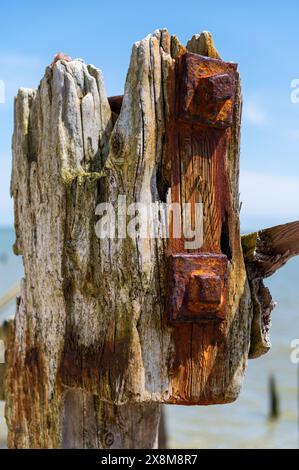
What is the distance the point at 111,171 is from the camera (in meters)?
2.68

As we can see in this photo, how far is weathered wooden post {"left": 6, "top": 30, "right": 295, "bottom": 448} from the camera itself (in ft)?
8.78

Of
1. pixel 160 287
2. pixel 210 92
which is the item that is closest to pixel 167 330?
pixel 160 287

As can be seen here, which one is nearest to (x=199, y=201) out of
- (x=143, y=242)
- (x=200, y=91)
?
(x=143, y=242)

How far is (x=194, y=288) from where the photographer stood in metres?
2.69

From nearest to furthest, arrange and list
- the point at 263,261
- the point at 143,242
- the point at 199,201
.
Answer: the point at 143,242 < the point at 199,201 < the point at 263,261

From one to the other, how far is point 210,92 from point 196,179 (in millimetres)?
356

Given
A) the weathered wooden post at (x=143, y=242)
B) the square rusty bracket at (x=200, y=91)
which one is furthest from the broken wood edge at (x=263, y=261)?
the square rusty bracket at (x=200, y=91)

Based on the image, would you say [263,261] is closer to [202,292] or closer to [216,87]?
[202,292]

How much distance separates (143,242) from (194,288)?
0.28 meters

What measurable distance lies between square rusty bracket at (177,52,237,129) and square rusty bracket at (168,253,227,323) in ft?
1.86

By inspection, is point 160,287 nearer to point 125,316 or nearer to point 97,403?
point 125,316

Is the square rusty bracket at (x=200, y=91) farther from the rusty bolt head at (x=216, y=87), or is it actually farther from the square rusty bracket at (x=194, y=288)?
the square rusty bracket at (x=194, y=288)

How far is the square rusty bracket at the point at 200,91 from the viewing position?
107 inches

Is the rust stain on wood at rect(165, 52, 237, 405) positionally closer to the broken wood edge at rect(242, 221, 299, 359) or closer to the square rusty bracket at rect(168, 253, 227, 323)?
the square rusty bracket at rect(168, 253, 227, 323)
